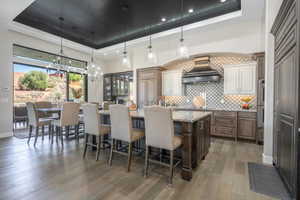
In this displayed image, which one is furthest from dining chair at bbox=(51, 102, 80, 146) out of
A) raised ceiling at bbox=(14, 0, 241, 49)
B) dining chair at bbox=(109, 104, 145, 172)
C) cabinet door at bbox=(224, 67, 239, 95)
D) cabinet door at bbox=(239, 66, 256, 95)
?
cabinet door at bbox=(239, 66, 256, 95)

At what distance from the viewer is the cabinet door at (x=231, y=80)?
425 cm

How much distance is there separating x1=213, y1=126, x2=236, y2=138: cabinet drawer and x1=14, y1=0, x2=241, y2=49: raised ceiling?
9.94 feet

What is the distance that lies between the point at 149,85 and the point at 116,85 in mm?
2476

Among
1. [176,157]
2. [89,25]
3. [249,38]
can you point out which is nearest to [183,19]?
[249,38]

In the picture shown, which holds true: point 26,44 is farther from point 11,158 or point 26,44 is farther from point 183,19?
point 183,19

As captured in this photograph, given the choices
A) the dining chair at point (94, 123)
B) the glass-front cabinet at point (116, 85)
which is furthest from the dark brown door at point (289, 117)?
the glass-front cabinet at point (116, 85)

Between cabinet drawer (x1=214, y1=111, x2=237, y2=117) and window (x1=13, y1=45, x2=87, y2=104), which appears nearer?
cabinet drawer (x1=214, y1=111, x2=237, y2=117)

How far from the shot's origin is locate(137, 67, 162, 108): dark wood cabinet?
541cm

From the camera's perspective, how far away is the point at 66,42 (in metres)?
5.26

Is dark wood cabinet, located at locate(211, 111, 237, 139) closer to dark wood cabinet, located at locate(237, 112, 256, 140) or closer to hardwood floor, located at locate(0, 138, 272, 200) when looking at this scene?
dark wood cabinet, located at locate(237, 112, 256, 140)

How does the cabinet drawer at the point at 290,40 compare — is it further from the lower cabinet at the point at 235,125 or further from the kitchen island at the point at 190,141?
the lower cabinet at the point at 235,125

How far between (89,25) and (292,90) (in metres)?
4.91

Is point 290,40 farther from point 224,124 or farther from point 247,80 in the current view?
point 224,124

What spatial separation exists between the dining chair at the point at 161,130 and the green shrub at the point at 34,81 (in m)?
5.57
